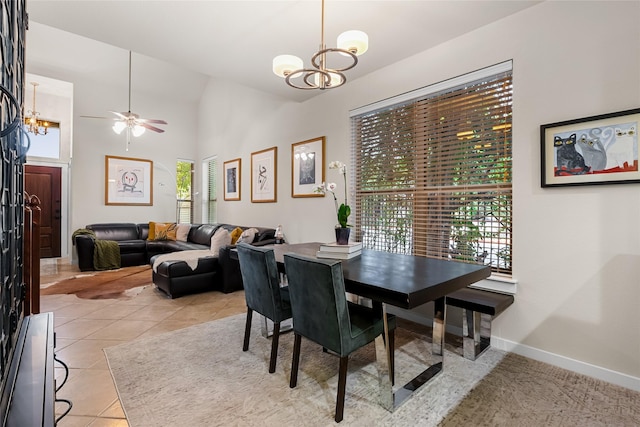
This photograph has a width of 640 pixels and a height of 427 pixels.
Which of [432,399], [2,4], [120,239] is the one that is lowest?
[432,399]

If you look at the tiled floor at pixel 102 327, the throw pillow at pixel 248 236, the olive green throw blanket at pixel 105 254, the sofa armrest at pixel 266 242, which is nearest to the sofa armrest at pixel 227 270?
the tiled floor at pixel 102 327

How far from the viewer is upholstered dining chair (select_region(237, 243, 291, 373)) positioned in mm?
2180

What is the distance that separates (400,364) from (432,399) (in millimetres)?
441

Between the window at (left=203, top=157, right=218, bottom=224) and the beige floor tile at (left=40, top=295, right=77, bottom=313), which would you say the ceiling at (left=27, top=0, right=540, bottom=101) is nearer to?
the beige floor tile at (left=40, top=295, right=77, bottom=313)

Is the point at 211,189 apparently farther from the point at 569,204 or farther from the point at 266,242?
the point at 569,204

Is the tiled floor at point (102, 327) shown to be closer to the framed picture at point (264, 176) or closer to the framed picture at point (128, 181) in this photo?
the framed picture at point (264, 176)

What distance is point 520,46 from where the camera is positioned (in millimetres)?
2469

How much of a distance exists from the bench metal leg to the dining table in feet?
0.99

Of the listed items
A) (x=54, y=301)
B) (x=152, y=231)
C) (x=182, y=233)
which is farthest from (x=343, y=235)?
(x=152, y=231)

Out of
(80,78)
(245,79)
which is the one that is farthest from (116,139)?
(245,79)

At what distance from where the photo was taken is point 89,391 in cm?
196

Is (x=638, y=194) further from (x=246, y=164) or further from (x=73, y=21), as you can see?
(x=246, y=164)

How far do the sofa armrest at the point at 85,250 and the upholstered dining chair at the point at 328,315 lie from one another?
5.09m

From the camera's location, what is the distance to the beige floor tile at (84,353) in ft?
7.55
